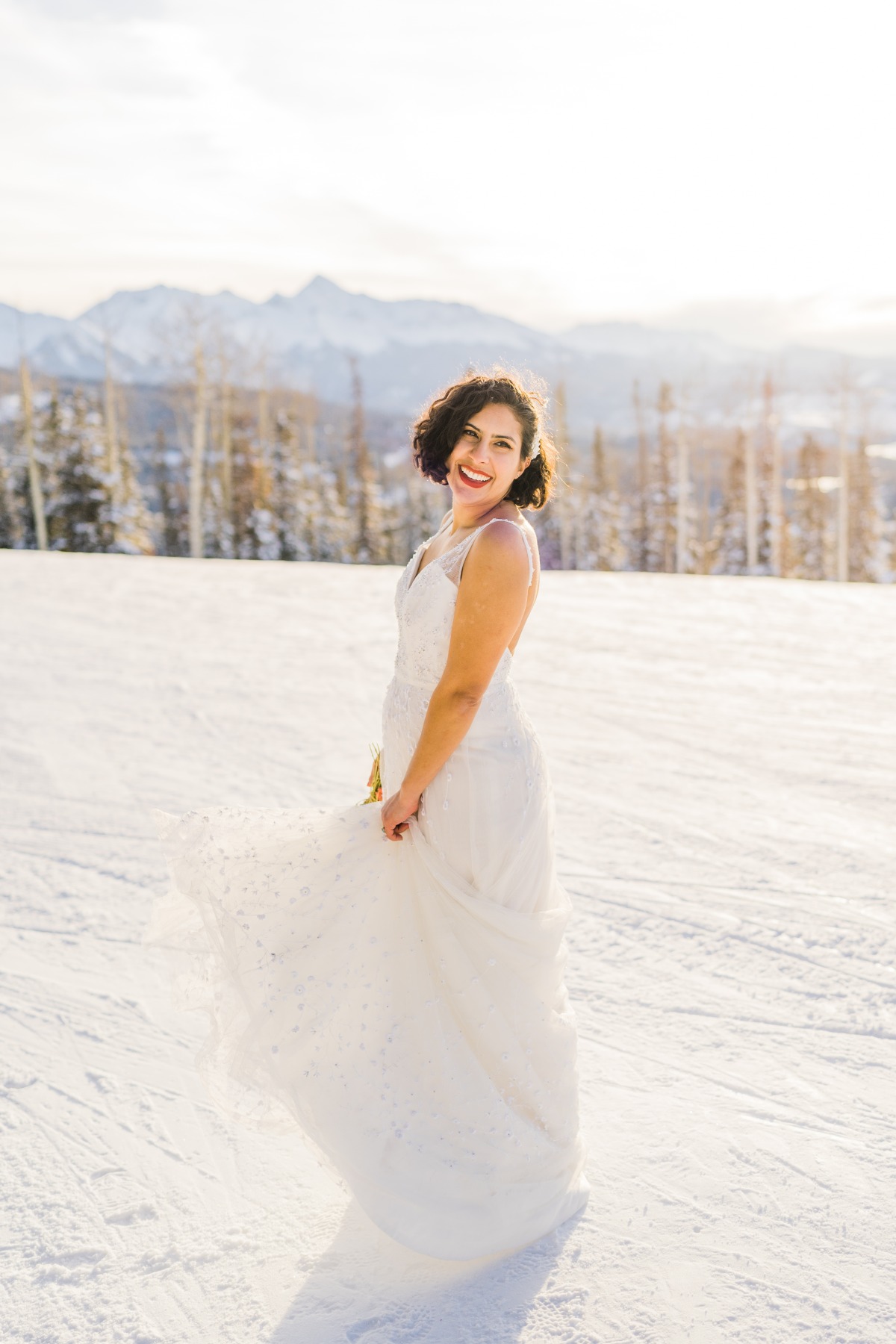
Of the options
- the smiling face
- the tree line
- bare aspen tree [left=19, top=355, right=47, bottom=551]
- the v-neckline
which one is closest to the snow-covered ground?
the v-neckline

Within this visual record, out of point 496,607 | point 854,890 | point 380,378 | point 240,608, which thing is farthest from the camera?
point 380,378

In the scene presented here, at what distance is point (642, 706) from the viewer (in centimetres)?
674

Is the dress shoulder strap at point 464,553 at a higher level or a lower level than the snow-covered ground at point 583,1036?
higher

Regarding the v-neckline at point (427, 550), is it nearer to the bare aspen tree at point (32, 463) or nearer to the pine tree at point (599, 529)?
the bare aspen tree at point (32, 463)

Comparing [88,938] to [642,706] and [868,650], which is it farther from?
[868,650]

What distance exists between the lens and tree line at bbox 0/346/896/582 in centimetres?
2661

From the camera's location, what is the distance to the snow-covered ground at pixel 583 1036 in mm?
2061

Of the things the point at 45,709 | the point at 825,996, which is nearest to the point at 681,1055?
the point at 825,996

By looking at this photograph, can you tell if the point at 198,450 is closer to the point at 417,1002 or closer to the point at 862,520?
the point at 862,520

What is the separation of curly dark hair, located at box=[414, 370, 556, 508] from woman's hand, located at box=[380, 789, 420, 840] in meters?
0.64

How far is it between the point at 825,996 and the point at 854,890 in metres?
0.86

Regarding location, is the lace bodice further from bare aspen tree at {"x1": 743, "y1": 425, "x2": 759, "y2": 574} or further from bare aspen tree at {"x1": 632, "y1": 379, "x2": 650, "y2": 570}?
bare aspen tree at {"x1": 632, "y1": 379, "x2": 650, "y2": 570}

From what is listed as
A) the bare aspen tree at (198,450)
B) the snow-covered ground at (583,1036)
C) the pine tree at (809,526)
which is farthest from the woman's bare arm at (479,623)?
the pine tree at (809,526)

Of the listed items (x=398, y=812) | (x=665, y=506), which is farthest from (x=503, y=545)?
(x=665, y=506)
